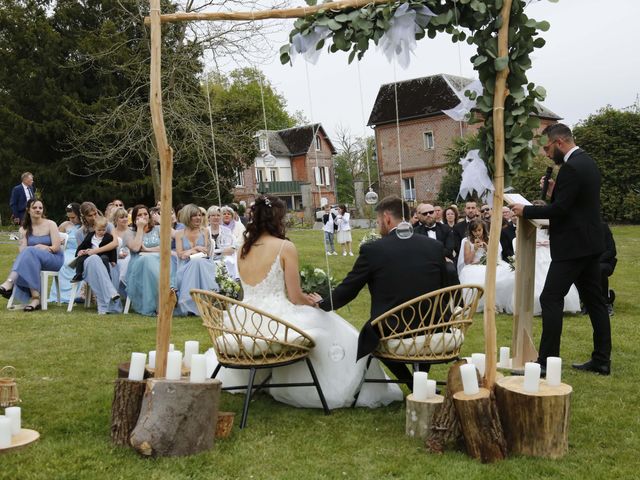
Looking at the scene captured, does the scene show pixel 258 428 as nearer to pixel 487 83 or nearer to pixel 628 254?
pixel 487 83

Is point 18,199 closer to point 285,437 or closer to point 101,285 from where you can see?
point 101,285

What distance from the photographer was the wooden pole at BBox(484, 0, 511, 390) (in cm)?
404

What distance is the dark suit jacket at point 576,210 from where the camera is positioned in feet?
17.7

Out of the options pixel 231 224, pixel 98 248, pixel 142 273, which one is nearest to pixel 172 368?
pixel 142 273

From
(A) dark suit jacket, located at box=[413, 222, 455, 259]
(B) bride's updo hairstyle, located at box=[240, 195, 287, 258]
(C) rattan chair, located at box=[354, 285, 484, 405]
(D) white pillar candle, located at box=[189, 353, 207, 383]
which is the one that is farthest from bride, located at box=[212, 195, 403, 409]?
(A) dark suit jacket, located at box=[413, 222, 455, 259]

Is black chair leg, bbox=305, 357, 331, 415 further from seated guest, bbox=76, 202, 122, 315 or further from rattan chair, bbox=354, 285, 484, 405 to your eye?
seated guest, bbox=76, 202, 122, 315

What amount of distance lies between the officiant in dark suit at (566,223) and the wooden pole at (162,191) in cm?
284

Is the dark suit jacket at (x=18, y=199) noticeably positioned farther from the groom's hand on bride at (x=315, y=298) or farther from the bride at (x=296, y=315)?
the groom's hand on bride at (x=315, y=298)

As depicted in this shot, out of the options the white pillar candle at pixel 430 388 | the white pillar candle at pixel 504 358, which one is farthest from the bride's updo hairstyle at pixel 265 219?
the white pillar candle at pixel 504 358

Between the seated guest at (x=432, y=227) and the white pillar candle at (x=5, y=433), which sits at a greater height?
the seated guest at (x=432, y=227)

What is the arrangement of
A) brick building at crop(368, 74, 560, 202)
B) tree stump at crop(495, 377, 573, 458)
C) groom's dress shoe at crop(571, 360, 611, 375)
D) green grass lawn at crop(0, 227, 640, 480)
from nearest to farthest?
1. green grass lawn at crop(0, 227, 640, 480)
2. tree stump at crop(495, 377, 573, 458)
3. groom's dress shoe at crop(571, 360, 611, 375)
4. brick building at crop(368, 74, 560, 202)

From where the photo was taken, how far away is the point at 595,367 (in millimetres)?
5879

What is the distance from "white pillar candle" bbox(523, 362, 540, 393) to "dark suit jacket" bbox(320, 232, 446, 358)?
1.01 meters

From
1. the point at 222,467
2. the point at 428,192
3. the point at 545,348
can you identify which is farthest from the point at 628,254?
the point at 428,192
